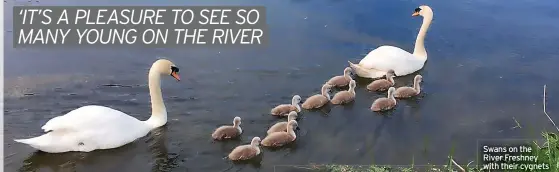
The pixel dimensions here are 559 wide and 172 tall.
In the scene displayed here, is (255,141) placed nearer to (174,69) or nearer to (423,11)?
(174,69)

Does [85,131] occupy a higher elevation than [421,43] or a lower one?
lower

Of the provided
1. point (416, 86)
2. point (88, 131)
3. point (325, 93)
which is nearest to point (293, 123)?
point (325, 93)

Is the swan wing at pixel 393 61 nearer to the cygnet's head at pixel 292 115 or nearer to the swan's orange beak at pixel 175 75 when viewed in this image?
the cygnet's head at pixel 292 115

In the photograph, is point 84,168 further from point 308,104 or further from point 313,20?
point 313,20

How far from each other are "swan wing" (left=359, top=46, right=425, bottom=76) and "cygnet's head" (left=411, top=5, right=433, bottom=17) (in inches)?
10.1

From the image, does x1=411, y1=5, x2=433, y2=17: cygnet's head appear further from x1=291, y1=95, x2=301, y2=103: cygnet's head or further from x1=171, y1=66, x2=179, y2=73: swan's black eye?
x1=171, y1=66, x2=179, y2=73: swan's black eye

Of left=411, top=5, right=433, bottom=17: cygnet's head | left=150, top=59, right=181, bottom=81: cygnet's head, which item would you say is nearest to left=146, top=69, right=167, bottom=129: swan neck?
left=150, top=59, right=181, bottom=81: cygnet's head

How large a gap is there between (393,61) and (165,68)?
115cm

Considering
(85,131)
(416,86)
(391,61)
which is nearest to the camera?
(85,131)

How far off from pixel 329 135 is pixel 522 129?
0.87m

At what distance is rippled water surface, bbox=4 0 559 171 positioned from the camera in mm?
3469

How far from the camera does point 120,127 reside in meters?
3.48

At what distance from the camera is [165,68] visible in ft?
12.3

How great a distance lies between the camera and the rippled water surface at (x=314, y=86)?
3469 mm
